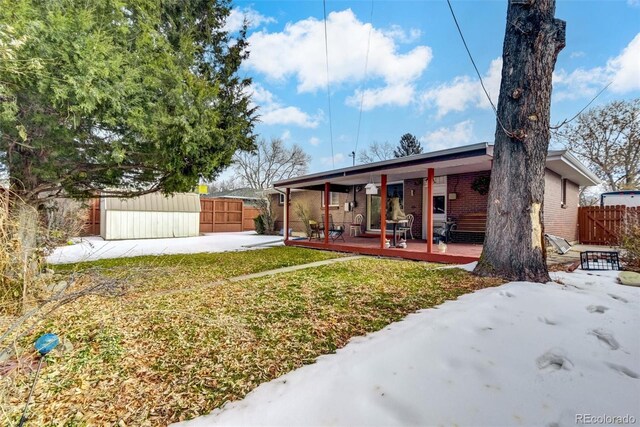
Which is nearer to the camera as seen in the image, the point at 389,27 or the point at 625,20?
the point at 625,20

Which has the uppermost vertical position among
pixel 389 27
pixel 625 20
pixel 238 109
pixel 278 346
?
pixel 389 27

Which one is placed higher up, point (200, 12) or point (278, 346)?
point (200, 12)

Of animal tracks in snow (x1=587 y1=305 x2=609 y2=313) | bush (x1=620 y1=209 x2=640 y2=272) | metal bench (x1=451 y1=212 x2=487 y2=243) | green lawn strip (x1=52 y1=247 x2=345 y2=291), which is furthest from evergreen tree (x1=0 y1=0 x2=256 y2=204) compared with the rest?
bush (x1=620 y1=209 x2=640 y2=272)

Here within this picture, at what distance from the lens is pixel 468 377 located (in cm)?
208

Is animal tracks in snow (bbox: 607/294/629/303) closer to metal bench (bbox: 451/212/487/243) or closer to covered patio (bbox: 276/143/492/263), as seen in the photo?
covered patio (bbox: 276/143/492/263)

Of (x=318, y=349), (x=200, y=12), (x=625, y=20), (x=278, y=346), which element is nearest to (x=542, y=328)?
(x=318, y=349)

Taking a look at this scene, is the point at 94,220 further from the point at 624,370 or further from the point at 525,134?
the point at 624,370

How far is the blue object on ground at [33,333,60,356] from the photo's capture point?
7.66 ft

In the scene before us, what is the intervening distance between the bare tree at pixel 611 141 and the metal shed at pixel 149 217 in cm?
2138

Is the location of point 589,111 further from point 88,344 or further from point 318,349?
point 88,344

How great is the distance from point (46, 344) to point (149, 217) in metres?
13.9

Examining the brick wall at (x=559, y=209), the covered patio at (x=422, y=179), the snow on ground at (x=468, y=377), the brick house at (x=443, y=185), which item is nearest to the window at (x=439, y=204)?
the brick house at (x=443, y=185)

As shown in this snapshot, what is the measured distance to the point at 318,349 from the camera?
2.55m

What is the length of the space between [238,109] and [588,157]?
21392 millimetres
